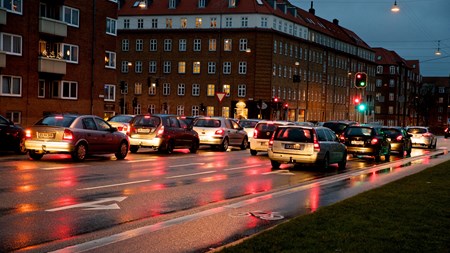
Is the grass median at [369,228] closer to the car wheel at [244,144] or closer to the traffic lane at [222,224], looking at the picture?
the traffic lane at [222,224]

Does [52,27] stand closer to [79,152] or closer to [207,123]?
[207,123]

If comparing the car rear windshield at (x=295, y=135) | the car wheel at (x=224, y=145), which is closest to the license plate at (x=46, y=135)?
the car rear windshield at (x=295, y=135)

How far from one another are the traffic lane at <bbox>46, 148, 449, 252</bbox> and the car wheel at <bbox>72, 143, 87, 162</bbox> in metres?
8.08

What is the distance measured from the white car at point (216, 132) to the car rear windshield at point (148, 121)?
522 cm

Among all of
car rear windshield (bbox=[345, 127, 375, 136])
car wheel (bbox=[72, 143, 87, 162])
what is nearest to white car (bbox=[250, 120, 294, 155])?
car rear windshield (bbox=[345, 127, 375, 136])

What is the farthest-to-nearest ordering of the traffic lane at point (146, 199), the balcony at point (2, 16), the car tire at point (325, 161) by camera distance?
1. the balcony at point (2, 16)
2. the car tire at point (325, 161)
3. the traffic lane at point (146, 199)

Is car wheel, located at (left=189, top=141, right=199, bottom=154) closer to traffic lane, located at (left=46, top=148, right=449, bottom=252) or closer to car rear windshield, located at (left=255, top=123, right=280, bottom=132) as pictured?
car rear windshield, located at (left=255, top=123, right=280, bottom=132)

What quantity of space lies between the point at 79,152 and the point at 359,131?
13.1 metres

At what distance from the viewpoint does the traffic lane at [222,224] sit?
8.26m

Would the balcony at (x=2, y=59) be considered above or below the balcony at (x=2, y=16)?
below

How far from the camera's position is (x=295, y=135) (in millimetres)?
21766

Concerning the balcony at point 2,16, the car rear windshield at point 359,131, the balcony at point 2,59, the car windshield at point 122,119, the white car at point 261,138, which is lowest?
the white car at point 261,138

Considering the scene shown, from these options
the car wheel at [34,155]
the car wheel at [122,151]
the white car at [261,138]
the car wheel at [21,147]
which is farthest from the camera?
the white car at [261,138]

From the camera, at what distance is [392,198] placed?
13211mm
